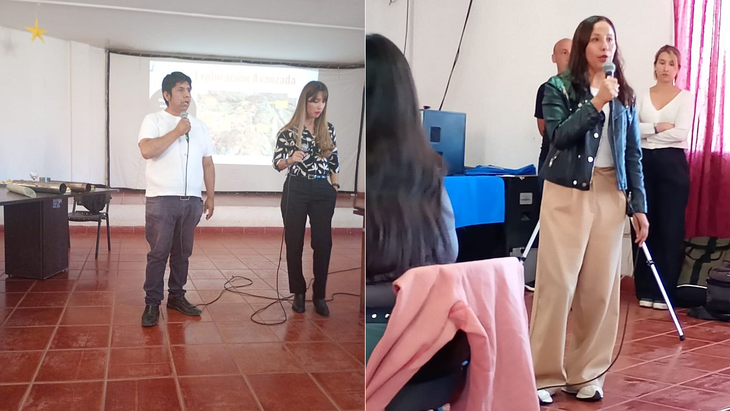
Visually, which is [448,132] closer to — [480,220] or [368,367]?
[480,220]

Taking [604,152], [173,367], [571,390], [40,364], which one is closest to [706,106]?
[604,152]

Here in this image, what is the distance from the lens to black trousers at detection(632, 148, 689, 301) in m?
3.17

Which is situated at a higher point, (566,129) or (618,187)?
(566,129)

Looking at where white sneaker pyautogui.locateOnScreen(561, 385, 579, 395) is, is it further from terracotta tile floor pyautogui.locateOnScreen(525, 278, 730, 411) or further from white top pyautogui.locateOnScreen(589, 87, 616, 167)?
white top pyautogui.locateOnScreen(589, 87, 616, 167)

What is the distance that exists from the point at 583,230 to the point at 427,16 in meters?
0.92

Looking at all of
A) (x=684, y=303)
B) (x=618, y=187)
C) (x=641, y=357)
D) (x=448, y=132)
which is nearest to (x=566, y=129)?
(x=618, y=187)

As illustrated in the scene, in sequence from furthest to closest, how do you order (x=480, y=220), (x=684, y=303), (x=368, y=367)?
1. (x=684, y=303)
2. (x=480, y=220)
3. (x=368, y=367)

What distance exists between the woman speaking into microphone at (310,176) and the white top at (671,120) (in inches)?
84.2

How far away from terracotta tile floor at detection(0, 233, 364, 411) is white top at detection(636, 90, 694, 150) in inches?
85.3

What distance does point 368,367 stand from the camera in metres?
1.27

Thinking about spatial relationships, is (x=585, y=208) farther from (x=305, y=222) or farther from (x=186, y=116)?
(x=186, y=116)

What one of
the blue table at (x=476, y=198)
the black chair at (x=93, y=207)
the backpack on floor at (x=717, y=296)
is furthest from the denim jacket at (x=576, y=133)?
the backpack on floor at (x=717, y=296)

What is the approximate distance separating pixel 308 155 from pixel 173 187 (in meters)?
0.24

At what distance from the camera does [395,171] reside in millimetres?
1207
